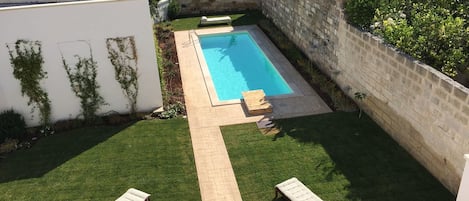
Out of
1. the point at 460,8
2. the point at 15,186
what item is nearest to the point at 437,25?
the point at 460,8

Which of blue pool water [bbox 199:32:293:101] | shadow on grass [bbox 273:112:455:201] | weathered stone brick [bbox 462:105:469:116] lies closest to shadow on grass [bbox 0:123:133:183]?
blue pool water [bbox 199:32:293:101]

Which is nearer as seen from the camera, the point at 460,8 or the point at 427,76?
the point at 427,76

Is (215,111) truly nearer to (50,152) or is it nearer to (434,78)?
(50,152)

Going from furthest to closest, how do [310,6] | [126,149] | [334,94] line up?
[310,6]
[334,94]
[126,149]

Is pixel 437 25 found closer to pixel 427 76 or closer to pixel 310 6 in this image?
pixel 427 76

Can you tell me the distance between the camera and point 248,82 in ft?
56.6

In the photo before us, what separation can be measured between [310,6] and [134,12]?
7.78 m

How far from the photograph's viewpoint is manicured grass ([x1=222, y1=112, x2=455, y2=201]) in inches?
391

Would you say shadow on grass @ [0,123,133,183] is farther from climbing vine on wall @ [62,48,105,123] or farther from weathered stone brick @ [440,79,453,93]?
weathered stone brick @ [440,79,453,93]

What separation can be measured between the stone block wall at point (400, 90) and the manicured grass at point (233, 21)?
7.14m

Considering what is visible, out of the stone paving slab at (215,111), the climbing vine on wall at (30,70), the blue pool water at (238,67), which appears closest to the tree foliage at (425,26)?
the stone paving slab at (215,111)

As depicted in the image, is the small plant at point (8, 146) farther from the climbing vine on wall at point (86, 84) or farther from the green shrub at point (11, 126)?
the climbing vine on wall at point (86, 84)

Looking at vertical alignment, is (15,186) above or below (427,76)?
below

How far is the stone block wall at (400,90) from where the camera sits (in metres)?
9.41
